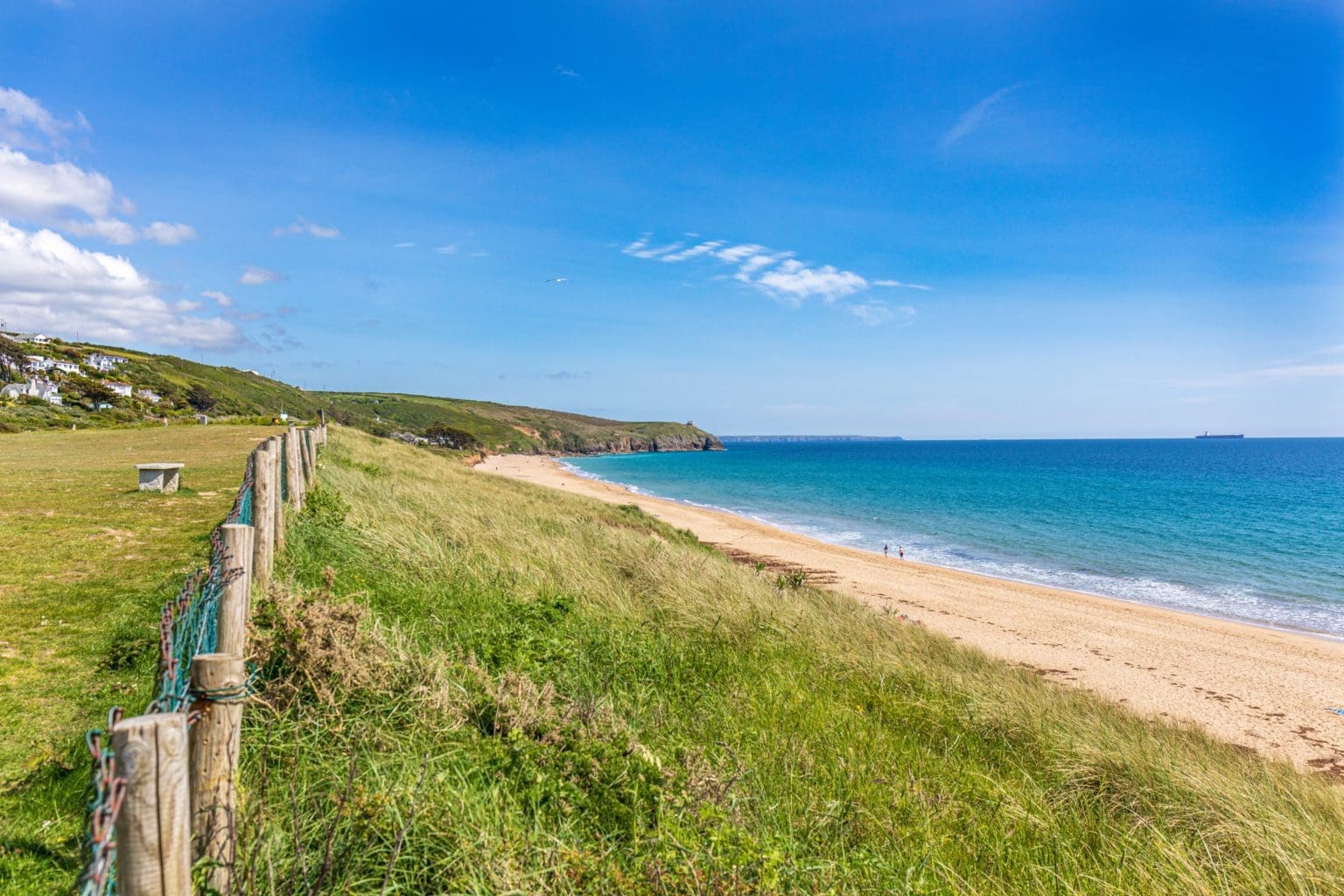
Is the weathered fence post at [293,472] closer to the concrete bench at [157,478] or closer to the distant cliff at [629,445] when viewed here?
the concrete bench at [157,478]

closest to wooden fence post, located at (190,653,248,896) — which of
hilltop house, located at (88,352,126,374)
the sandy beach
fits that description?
the sandy beach

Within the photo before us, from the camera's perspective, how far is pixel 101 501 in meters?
11.7

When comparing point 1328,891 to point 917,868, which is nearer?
point 917,868

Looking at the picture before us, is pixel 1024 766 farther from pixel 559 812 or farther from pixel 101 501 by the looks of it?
pixel 101 501

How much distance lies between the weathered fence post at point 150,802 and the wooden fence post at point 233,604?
1.70 meters

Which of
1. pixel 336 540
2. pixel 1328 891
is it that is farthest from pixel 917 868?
pixel 336 540

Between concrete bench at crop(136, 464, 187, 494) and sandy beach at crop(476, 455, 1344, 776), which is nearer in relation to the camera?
concrete bench at crop(136, 464, 187, 494)

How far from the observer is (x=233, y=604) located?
11.8 ft

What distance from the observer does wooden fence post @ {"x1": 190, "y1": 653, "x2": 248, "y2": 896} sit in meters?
2.44

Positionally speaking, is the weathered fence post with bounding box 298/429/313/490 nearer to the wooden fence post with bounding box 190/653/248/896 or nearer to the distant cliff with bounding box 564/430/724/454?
the wooden fence post with bounding box 190/653/248/896

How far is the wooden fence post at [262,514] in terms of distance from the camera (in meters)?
5.91

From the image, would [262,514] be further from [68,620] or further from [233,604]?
[233,604]

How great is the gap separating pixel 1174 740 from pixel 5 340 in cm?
8307

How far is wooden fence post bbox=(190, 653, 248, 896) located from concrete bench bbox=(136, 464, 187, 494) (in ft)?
40.7
